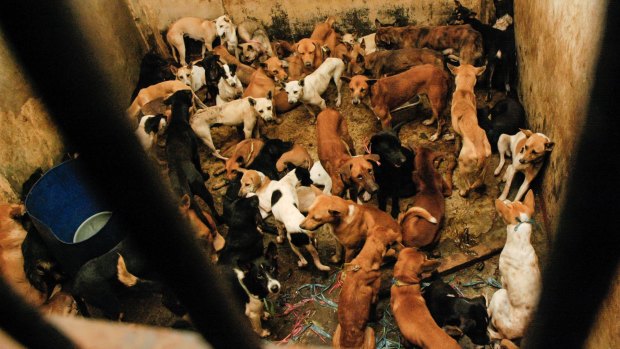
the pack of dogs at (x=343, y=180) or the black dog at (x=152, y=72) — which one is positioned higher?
the black dog at (x=152, y=72)

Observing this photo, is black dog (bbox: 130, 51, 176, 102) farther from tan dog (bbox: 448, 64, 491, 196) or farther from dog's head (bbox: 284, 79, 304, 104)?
tan dog (bbox: 448, 64, 491, 196)

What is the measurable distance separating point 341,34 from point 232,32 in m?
1.88

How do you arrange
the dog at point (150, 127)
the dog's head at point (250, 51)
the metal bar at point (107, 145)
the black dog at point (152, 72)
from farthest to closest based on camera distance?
the dog's head at point (250, 51)
the black dog at point (152, 72)
the dog at point (150, 127)
the metal bar at point (107, 145)

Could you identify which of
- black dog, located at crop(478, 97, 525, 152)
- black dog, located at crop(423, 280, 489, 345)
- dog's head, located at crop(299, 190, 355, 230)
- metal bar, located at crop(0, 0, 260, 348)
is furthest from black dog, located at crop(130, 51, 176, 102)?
metal bar, located at crop(0, 0, 260, 348)

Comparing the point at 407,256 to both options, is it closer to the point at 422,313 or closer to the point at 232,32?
the point at 422,313

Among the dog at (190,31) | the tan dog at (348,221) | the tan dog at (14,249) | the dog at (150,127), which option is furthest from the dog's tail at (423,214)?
the dog at (190,31)

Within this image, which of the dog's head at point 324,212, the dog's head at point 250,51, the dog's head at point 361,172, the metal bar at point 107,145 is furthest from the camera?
the dog's head at point 250,51

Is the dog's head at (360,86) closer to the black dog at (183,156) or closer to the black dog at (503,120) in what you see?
the black dog at (503,120)

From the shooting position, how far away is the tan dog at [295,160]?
5.80 m

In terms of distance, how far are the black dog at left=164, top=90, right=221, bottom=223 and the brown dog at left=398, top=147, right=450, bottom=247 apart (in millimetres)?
2110

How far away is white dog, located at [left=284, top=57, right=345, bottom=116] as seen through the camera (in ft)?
21.7

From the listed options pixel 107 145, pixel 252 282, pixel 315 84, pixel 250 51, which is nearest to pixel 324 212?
pixel 252 282

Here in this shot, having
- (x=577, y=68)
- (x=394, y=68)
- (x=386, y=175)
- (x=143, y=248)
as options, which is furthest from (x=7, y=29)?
(x=394, y=68)

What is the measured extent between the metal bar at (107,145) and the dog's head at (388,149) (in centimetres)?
445
